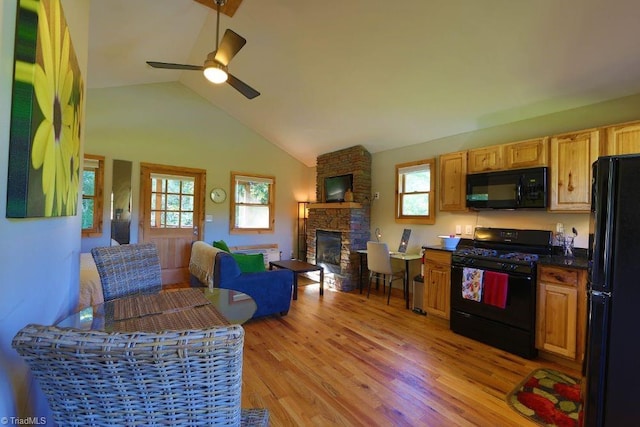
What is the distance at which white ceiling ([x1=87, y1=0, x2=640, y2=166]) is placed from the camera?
2.31 m

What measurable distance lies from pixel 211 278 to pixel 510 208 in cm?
344

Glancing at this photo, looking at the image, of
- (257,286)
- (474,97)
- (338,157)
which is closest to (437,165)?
(474,97)

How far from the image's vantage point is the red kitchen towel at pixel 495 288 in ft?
9.04

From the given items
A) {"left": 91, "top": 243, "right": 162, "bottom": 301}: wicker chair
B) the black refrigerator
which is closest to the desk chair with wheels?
the black refrigerator

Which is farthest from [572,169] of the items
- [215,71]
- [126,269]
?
[126,269]

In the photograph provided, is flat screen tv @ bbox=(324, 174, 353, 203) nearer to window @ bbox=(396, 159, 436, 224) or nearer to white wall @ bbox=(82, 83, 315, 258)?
window @ bbox=(396, 159, 436, 224)

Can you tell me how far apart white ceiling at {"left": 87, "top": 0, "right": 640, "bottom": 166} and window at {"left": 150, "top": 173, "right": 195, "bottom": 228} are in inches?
64.7

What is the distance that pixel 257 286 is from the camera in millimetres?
3330

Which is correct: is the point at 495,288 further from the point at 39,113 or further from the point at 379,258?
the point at 39,113

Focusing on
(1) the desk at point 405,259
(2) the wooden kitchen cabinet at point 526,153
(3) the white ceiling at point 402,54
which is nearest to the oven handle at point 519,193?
(2) the wooden kitchen cabinet at point 526,153

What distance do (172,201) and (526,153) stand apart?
17.4 ft

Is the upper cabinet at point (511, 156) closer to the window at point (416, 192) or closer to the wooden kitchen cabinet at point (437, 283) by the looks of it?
the window at point (416, 192)

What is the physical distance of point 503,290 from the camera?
2756mm

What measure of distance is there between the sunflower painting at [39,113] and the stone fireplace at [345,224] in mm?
4128
